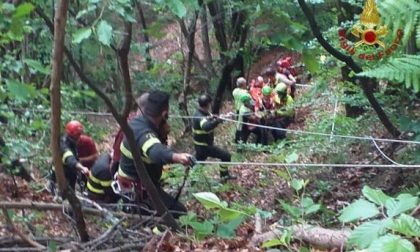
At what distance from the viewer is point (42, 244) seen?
507 centimetres

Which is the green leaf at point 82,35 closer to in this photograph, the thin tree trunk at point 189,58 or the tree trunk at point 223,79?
the thin tree trunk at point 189,58

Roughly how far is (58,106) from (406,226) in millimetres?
2700

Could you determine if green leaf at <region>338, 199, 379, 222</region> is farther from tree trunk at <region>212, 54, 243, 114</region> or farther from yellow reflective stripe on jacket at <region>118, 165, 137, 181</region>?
tree trunk at <region>212, 54, 243, 114</region>

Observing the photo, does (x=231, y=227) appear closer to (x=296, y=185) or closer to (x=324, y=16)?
(x=296, y=185)

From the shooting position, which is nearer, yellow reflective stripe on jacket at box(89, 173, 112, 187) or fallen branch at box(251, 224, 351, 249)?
fallen branch at box(251, 224, 351, 249)

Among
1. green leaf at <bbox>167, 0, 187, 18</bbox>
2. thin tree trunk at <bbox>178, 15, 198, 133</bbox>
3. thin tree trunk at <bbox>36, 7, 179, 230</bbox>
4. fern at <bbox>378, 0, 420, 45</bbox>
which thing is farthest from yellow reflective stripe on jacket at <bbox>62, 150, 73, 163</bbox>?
thin tree trunk at <bbox>178, 15, 198, 133</bbox>

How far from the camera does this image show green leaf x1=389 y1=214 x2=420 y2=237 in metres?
2.42

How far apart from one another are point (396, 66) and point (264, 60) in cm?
2681

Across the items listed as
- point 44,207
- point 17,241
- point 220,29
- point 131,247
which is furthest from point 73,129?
point 220,29

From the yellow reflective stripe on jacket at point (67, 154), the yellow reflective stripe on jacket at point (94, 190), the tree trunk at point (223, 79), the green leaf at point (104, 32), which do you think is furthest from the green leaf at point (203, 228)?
the tree trunk at point (223, 79)

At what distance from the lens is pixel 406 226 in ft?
8.01

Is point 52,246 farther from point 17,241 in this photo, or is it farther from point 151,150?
point 151,150

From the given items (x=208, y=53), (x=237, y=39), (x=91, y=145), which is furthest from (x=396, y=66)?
(x=208, y=53)

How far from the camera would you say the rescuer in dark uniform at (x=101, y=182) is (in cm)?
784
